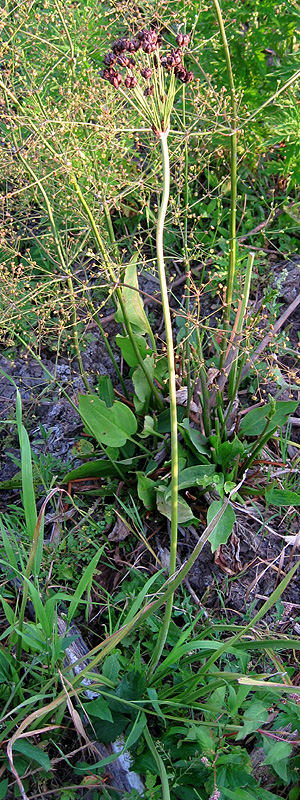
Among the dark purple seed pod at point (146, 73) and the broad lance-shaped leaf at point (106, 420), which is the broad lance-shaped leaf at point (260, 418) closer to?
the broad lance-shaped leaf at point (106, 420)

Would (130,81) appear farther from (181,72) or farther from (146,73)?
(181,72)

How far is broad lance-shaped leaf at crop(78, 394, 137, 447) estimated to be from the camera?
2018 mm

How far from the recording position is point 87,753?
5.39 feet

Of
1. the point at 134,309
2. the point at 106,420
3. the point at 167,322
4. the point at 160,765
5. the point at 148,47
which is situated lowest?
the point at 160,765

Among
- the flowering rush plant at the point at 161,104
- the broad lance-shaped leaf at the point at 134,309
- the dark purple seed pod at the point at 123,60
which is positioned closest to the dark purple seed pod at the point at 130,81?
the flowering rush plant at the point at 161,104

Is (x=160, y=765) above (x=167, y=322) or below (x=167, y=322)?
below

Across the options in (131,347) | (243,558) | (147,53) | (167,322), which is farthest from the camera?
(131,347)

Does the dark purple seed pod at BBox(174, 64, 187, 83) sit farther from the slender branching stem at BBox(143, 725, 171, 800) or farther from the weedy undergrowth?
the slender branching stem at BBox(143, 725, 171, 800)

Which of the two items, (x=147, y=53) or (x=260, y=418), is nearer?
(x=147, y=53)

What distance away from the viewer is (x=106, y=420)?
2.03 m

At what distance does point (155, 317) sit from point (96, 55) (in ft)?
3.63

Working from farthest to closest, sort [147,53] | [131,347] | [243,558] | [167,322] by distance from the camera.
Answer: [131,347] < [243,558] < [147,53] < [167,322]

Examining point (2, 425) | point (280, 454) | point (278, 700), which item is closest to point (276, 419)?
point (280, 454)

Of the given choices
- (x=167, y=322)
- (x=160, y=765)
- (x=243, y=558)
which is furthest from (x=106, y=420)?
(x=160, y=765)
